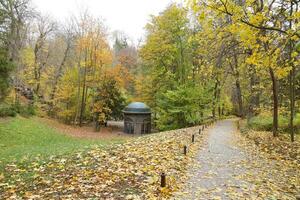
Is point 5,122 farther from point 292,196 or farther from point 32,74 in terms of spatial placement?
point 292,196

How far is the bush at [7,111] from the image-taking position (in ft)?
79.9

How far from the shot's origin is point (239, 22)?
630 centimetres

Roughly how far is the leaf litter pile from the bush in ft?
57.9

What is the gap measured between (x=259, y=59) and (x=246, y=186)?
3.40m

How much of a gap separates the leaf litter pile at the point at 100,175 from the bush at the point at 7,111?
695 inches

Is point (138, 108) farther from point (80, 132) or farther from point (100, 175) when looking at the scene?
point (100, 175)

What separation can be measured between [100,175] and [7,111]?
21529 mm

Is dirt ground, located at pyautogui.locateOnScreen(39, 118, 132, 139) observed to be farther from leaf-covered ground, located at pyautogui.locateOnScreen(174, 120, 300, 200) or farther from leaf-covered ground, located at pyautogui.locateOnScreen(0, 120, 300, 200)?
leaf-covered ground, located at pyautogui.locateOnScreen(0, 120, 300, 200)

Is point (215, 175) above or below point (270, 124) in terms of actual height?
below

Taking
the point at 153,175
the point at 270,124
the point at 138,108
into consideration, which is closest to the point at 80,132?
the point at 138,108

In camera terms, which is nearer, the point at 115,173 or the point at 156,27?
the point at 115,173

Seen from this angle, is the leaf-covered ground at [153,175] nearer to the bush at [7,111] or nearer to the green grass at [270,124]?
the green grass at [270,124]

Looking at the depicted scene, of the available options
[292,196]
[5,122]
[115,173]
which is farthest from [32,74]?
[292,196]

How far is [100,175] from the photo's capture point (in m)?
7.22
